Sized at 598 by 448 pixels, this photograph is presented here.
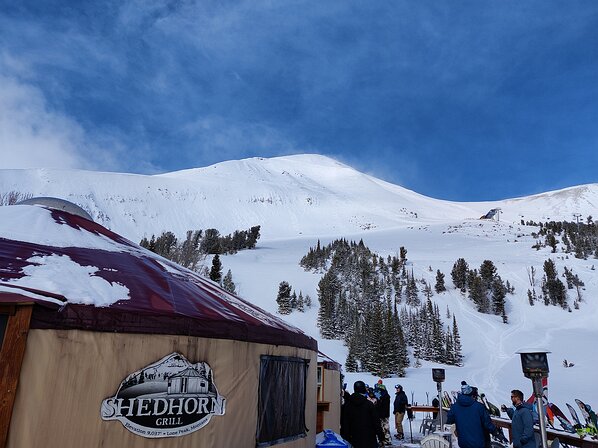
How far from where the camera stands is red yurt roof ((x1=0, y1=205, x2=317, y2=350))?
10.3 ft

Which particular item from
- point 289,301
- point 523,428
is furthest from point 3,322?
point 289,301

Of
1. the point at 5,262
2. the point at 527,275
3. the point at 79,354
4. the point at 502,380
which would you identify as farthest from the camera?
the point at 527,275

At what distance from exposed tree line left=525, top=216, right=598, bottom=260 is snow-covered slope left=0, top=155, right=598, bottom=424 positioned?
2.43 meters

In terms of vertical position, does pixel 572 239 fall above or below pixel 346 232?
below

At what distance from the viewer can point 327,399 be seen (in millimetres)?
8672

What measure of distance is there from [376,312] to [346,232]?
5240 centimetres

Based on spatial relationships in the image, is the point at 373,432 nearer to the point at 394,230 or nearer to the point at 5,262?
the point at 5,262

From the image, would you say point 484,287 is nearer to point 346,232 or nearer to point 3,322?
point 346,232

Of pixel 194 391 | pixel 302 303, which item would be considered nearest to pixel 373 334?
pixel 302 303

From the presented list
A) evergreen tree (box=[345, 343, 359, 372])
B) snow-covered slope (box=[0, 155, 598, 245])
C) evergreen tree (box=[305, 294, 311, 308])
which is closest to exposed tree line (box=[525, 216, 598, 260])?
snow-covered slope (box=[0, 155, 598, 245])

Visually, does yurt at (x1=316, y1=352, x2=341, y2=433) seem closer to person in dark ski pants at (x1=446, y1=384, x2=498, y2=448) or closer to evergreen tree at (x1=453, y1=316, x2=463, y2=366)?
person in dark ski pants at (x1=446, y1=384, x2=498, y2=448)

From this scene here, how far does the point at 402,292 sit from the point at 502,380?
63.9ft

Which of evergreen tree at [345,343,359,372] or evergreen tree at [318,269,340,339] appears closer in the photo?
evergreen tree at [345,343,359,372]

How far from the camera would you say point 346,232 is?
265 feet
